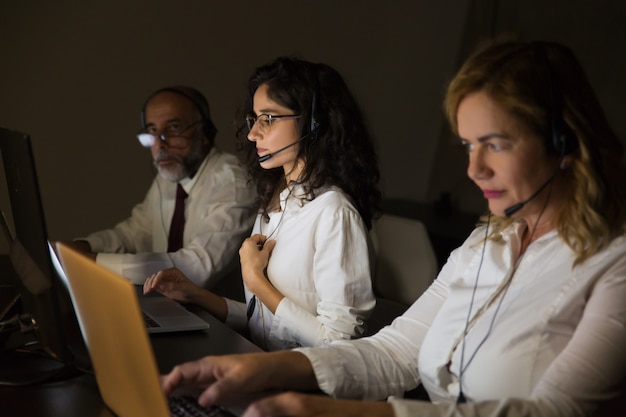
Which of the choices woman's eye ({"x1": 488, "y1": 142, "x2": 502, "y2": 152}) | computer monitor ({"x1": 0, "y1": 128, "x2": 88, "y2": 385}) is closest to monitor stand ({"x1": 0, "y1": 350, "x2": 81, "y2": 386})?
computer monitor ({"x1": 0, "y1": 128, "x2": 88, "y2": 385})

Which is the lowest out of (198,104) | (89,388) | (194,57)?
(89,388)

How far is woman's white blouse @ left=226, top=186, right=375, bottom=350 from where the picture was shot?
171cm

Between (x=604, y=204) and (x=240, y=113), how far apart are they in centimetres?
134

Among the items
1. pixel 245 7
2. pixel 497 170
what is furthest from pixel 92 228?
pixel 497 170

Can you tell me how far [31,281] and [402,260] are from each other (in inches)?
59.2

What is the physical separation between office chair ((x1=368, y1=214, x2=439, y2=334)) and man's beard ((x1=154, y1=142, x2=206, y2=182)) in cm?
73

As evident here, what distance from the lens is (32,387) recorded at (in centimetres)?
135

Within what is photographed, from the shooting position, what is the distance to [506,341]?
1.14m

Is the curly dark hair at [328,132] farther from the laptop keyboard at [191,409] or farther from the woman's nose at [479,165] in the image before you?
the laptop keyboard at [191,409]

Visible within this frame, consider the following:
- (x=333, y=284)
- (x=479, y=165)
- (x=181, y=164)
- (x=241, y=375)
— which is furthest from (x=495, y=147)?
(x=181, y=164)

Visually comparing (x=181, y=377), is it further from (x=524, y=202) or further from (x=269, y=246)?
(x=269, y=246)

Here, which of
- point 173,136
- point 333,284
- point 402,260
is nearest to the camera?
point 333,284

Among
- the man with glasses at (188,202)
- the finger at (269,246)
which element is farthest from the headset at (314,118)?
the man with glasses at (188,202)

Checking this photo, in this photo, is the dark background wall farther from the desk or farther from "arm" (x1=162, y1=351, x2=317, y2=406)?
"arm" (x1=162, y1=351, x2=317, y2=406)
